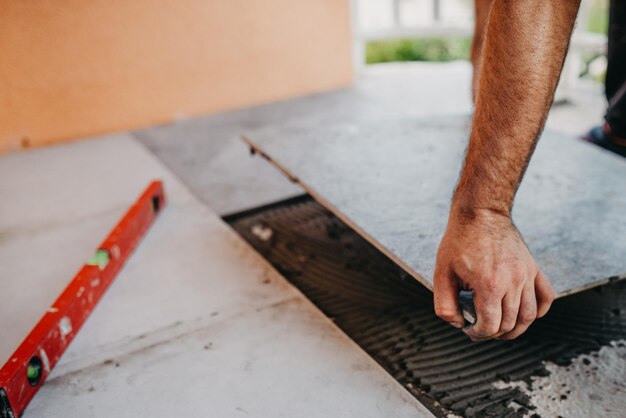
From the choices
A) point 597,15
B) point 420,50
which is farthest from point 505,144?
point 597,15

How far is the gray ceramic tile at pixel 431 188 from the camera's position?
1.54 metres

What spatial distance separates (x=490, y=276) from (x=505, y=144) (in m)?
0.27

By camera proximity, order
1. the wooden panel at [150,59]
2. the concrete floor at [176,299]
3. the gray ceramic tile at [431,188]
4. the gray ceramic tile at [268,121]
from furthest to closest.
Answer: the wooden panel at [150,59]
the gray ceramic tile at [268,121]
the gray ceramic tile at [431,188]
the concrete floor at [176,299]

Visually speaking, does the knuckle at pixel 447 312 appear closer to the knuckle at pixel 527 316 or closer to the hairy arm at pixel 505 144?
the hairy arm at pixel 505 144

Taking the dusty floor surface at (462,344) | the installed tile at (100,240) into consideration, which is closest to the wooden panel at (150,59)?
the installed tile at (100,240)

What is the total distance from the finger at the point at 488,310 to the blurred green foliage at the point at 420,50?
16.0 feet

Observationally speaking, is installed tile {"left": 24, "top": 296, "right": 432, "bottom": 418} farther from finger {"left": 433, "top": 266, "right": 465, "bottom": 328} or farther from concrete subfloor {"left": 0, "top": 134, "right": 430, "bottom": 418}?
finger {"left": 433, "top": 266, "right": 465, "bottom": 328}

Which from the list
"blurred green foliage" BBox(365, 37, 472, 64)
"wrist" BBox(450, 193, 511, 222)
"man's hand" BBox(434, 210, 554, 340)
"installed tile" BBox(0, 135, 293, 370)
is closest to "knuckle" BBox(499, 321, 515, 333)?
"man's hand" BBox(434, 210, 554, 340)

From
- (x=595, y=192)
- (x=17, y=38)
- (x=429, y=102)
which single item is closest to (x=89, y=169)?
(x=17, y=38)

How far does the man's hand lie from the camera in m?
1.12

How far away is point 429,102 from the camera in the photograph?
341 cm

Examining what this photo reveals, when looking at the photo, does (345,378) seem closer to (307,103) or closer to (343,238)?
(343,238)

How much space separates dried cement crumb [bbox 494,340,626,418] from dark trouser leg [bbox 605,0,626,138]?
0.85 m

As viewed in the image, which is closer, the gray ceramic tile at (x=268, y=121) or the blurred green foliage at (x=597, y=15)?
the gray ceramic tile at (x=268, y=121)
